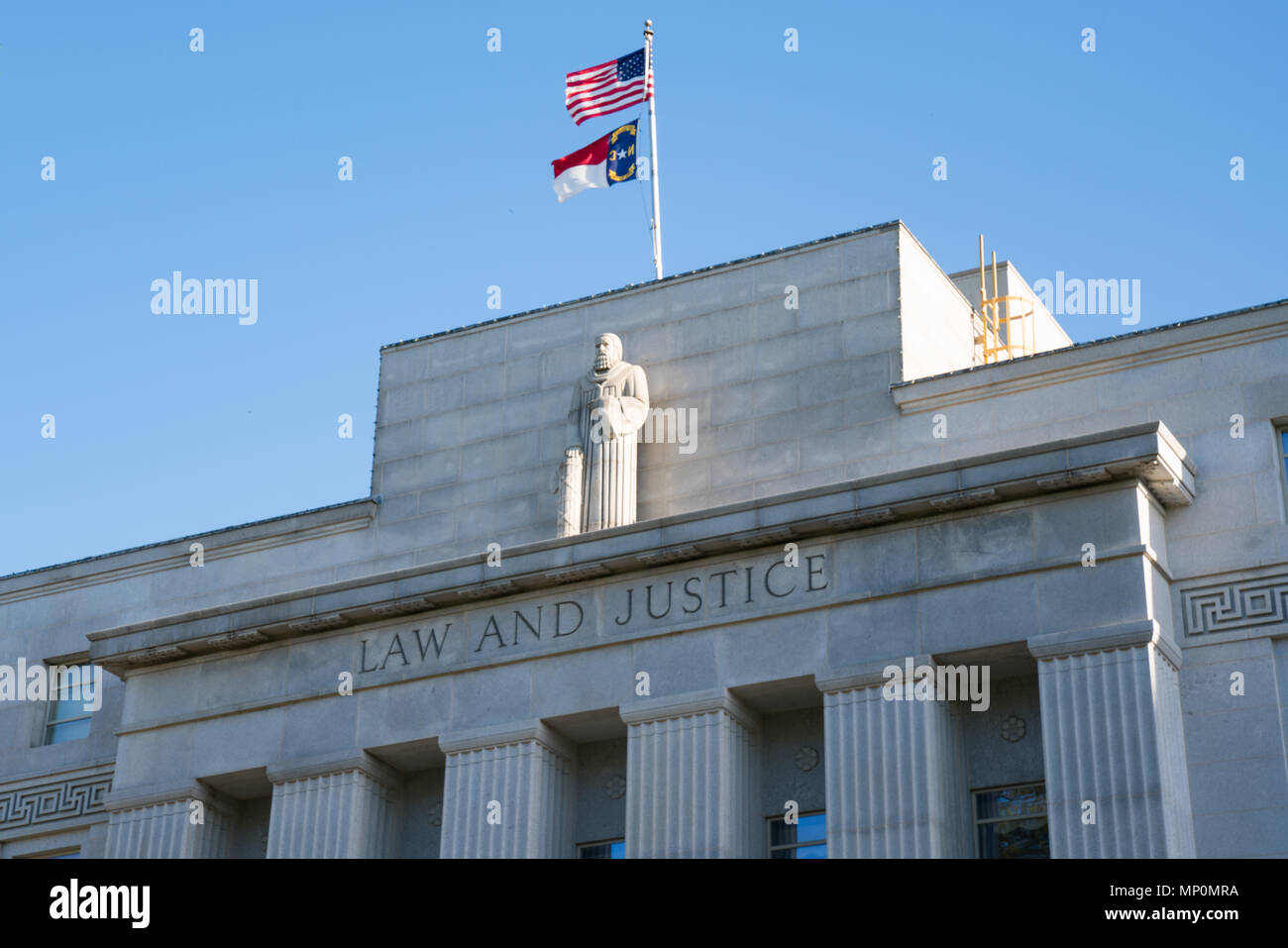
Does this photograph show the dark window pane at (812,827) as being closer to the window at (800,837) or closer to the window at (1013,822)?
the window at (800,837)

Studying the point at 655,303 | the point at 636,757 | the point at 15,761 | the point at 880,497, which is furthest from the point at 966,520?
the point at 15,761

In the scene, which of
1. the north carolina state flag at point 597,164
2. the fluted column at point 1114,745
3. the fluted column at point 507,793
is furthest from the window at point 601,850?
the north carolina state flag at point 597,164

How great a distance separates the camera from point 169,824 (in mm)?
27953

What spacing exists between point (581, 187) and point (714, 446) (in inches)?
252

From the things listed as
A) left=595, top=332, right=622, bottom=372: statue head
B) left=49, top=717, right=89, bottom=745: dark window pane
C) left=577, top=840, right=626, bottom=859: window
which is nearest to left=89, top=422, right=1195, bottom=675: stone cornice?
left=49, top=717, right=89, bottom=745: dark window pane

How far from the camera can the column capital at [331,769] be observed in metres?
26.8

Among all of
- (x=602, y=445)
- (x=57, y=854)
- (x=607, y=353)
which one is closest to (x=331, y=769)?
(x=602, y=445)

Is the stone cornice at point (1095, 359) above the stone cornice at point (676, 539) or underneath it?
above

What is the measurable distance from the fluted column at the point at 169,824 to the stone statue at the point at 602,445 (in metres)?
6.26

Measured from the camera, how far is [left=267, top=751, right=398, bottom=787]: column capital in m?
26.8

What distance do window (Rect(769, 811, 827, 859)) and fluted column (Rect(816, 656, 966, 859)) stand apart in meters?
1.03

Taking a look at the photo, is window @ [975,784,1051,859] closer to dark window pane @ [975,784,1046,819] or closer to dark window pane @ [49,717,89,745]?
dark window pane @ [975,784,1046,819]

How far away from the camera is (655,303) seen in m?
30.1

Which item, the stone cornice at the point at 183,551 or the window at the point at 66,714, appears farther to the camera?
the window at the point at 66,714
